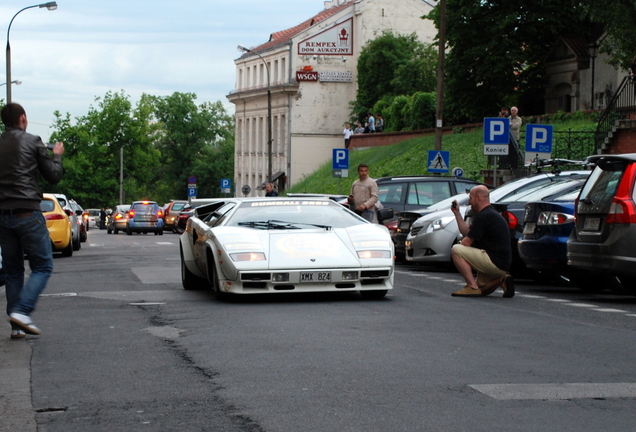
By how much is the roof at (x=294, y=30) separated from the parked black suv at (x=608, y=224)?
263 feet

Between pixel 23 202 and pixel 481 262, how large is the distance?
6.64m

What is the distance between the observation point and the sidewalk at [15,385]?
655 centimetres

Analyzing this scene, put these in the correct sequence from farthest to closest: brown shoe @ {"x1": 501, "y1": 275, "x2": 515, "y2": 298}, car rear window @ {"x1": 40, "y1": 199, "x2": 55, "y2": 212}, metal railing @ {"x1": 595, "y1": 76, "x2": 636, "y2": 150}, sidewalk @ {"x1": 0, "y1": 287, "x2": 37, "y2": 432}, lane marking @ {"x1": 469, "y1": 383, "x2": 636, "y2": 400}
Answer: metal railing @ {"x1": 595, "y1": 76, "x2": 636, "y2": 150}
car rear window @ {"x1": 40, "y1": 199, "x2": 55, "y2": 212}
brown shoe @ {"x1": 501, "y1": 275, "x2": 515, "y2": 298}
lane marking @ {"x1": 469, "y1": 383, "x2": 636, "y2": 400}
sidewalk @ {"x1": 0, "y1": 287, "x2": 37, "y2": 432}

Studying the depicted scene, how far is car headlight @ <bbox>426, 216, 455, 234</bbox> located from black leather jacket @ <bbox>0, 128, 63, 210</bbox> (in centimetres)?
1120

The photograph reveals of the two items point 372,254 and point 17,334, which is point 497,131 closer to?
point 372,254

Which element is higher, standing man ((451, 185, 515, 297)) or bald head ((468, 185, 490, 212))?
bald head ((468, 185, 490, 212))

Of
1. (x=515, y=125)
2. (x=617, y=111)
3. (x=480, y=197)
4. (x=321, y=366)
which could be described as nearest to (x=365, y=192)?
(x=480, y=197)

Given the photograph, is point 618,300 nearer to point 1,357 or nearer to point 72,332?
point 72,332

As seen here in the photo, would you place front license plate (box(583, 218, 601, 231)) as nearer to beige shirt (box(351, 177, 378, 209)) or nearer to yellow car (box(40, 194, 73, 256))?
beige shirt (box(351, 177, 378, 209))

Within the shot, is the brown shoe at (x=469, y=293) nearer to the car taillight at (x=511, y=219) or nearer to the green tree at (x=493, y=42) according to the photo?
the car taillight at (x=511, y=219)

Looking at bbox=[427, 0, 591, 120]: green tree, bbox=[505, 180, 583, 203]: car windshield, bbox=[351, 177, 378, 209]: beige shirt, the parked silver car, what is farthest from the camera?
bbox=[427, 0, 591, 120]: green tree

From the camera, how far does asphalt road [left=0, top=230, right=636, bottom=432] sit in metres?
6.64

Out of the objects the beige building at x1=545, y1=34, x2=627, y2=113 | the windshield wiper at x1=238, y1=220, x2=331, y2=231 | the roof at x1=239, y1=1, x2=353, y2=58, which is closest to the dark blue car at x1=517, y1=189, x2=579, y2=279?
the windshield wiper at x1=238, y1=220, x2=331, y2=231

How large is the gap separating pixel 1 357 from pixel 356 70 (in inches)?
3425
